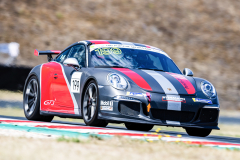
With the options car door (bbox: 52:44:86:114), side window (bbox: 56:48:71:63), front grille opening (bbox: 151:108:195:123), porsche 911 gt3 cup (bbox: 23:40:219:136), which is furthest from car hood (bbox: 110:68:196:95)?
side window (bbox: 56:48:71:63)

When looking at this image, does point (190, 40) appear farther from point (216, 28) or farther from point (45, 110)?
point (45, 110)

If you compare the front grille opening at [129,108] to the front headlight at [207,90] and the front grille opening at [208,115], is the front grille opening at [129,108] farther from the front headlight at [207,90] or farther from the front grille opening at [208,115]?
the front headlight at [207,90]

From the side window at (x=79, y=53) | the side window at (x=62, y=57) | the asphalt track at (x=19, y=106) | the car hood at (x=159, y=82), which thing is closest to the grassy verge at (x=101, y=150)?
the car hood at (x=159, y=82)

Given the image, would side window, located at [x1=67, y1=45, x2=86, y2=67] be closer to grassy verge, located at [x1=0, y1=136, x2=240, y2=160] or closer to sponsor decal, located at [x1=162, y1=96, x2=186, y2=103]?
sponsor decal, located at [x1=162, y1=96, x2=186, y2=103]

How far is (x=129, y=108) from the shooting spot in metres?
5.99

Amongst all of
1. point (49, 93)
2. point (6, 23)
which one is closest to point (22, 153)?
point (49, 93)

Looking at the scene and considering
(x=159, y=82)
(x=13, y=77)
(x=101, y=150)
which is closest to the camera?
(x=101, y=150)

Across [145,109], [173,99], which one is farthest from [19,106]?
[173,99]

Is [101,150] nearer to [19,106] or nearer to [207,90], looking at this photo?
[207,90]

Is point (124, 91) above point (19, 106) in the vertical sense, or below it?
above

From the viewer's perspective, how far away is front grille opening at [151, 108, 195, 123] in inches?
238

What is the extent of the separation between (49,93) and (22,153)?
4122mm

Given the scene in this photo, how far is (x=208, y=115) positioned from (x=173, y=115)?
1.92ft

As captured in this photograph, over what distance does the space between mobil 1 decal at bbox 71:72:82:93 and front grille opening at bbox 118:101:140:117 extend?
3.11 ft
